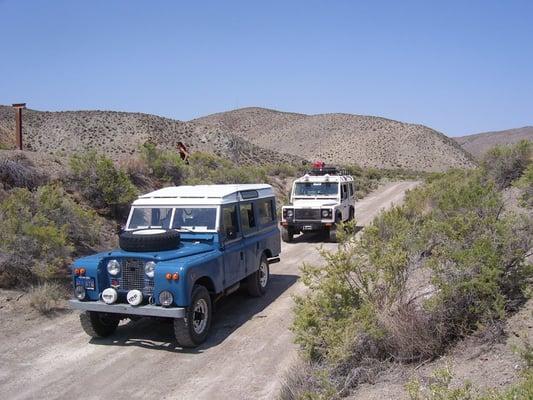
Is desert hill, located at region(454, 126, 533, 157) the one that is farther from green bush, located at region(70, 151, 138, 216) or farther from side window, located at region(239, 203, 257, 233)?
side window, located at region(239, 203, 257, 233)

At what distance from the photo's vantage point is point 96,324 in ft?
24.2

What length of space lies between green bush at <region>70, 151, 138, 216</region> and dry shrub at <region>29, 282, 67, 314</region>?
5.97 meters

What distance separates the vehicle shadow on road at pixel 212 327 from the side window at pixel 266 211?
1374 mm

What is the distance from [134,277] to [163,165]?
13.6 meters

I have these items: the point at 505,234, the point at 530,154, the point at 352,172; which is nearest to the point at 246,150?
the point at 352,172

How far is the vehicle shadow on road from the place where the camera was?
729cm

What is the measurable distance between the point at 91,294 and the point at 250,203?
3435 millimetres

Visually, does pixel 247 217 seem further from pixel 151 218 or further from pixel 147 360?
pixel 147 360

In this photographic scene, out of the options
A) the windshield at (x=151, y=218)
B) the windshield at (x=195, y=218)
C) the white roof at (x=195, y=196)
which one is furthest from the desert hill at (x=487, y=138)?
the windshield at (x=151, y=218)

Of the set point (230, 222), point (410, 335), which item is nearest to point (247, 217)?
point (230, 222)

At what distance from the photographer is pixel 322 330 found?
209 inches

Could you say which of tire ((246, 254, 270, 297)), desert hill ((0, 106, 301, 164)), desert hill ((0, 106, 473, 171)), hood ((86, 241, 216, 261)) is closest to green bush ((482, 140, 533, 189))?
tire ((246, 254, 270, 297))

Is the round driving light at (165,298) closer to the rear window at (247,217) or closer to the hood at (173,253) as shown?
the hood at (173,253)

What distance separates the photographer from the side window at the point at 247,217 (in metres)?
9.13
